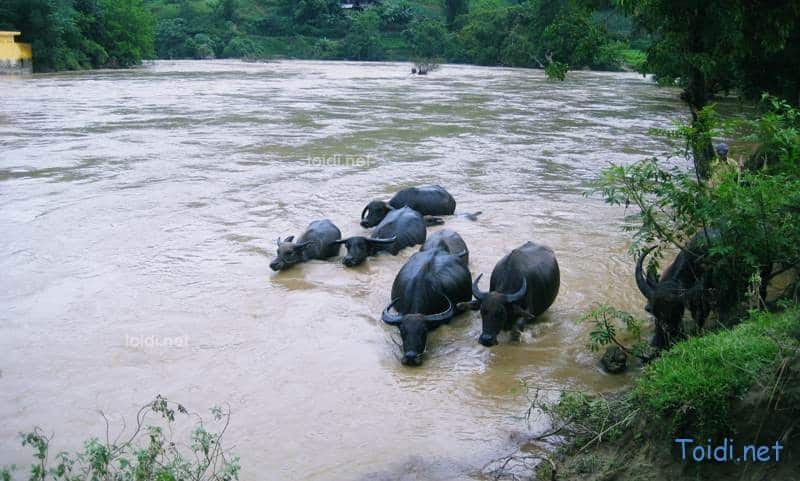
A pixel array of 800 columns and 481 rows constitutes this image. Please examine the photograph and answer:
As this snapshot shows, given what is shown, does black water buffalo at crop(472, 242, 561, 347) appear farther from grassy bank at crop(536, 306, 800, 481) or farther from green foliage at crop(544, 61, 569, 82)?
green foliage at crop(544, 61, 569, 82)

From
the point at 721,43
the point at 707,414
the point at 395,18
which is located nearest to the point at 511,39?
the point at 395,18

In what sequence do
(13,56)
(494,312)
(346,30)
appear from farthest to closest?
(346,30) → (13,56) → (494,312)

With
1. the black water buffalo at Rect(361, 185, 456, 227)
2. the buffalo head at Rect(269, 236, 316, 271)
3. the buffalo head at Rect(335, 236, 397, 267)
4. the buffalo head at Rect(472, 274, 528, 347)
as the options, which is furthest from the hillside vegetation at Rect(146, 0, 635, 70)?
the buffalo head at Rect(472, 274, 528, 347)

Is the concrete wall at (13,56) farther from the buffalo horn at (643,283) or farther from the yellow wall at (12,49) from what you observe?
the buffalo horn at (643,283)

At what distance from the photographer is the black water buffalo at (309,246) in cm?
891

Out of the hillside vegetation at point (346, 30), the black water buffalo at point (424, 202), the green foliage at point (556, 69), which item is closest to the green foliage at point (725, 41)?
the green foliage at point (556, 69)

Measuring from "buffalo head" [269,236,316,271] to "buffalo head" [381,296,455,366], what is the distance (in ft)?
7.81

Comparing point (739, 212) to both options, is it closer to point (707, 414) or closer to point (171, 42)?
point (707, 414)

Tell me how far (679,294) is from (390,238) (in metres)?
4.46

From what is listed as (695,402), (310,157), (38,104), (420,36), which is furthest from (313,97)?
(420,36)

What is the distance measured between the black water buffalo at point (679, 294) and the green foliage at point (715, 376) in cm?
142

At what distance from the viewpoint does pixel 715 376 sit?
391cm

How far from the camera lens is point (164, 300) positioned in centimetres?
778

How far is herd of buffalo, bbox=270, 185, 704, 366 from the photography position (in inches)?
245
